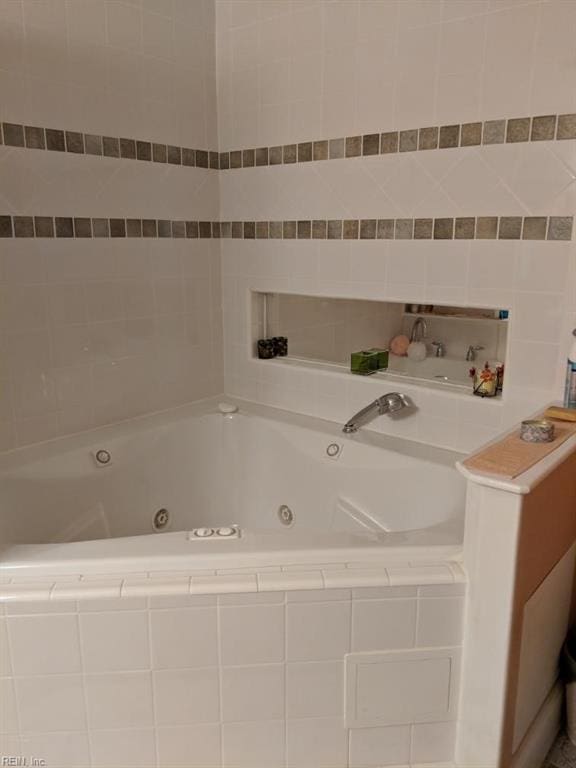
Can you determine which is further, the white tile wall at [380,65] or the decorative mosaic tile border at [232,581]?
the white tile wall at [380,65]

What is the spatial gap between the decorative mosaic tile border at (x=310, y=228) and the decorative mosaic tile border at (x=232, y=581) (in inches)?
38.6

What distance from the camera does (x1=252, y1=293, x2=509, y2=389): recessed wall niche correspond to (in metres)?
2.12

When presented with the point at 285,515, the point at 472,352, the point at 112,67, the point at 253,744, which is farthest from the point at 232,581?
the point at 112,67

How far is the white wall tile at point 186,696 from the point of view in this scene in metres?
1.34

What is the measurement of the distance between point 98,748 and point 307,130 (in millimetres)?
1957

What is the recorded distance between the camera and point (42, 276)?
2027 millimetres

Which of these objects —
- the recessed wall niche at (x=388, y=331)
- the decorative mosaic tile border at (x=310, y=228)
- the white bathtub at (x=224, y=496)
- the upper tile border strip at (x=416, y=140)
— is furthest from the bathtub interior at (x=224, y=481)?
the upper tile border strip at (x=416, y=140)

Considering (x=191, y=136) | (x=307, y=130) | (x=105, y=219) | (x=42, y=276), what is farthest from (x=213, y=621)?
(x=191, y=136)

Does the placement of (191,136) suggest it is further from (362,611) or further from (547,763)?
(547,763)

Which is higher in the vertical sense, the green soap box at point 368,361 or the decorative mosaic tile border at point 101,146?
the decorative mosaic tile border at point 101,146

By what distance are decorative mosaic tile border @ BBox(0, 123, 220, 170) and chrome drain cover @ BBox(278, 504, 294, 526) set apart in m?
1.35

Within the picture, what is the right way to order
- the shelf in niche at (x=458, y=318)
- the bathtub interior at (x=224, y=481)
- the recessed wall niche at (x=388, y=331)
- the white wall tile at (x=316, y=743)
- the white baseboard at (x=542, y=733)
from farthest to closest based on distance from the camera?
the recessed wall niche at (x=388, y=331) < the shelf in niche at (x=458, y=318) < the bathtub interior at (x=224, y=481) < the white baseboard at (x=542, y=733) < the white wall tile at (x=316, y=743)

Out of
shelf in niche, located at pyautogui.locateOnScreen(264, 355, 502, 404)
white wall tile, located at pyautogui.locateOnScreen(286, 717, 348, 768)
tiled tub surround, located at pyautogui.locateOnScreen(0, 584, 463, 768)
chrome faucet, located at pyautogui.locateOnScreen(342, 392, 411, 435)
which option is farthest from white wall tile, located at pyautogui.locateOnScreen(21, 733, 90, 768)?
shelf in niche, located at pyautogui.locateOnScreen(264, 355, 502, 404)

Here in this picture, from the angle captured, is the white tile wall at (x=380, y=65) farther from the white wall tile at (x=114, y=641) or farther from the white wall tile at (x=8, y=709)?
the white wall tile at (x=8, y=709)
